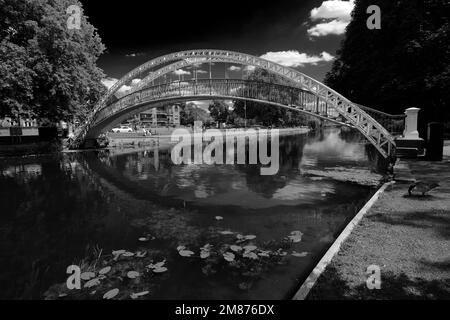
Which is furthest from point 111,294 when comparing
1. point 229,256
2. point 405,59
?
point 405,59

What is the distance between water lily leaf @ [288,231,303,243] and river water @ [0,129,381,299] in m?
0.03

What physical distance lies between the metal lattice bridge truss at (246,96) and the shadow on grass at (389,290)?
1549 centimetres

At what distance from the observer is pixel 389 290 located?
475 centimetres

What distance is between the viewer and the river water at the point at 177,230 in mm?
6195

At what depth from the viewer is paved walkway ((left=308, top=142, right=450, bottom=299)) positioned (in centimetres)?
478

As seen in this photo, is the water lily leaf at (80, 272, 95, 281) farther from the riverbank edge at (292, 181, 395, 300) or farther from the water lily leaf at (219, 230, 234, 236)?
the riverbank edge at (292, 181, 395, 300)

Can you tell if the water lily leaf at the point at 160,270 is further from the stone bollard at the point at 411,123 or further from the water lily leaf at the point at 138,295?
the stone bollard at the point at 411,123

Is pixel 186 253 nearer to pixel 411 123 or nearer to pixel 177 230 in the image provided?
pixel 177 230

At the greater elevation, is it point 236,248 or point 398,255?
point 398,255

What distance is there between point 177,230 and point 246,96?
1783cm

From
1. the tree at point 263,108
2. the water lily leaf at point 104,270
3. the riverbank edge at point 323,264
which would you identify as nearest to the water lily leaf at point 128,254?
the water lily leaf at point 104,270

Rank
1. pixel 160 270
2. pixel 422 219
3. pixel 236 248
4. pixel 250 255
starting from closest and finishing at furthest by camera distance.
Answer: pixel 160 270 → pixel 250 255 → pixel 236 248 → pixel 422 219

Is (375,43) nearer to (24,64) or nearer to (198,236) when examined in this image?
(198,236)
